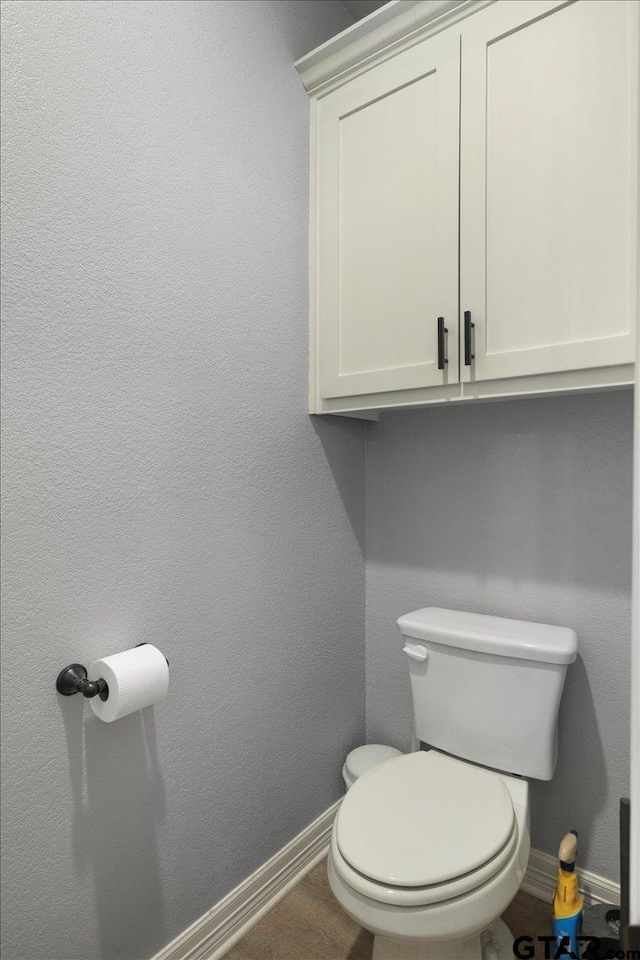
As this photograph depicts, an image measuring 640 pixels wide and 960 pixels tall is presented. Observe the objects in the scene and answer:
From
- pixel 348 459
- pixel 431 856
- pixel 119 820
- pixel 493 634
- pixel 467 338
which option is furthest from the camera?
pixel 348 459

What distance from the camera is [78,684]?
1048mm

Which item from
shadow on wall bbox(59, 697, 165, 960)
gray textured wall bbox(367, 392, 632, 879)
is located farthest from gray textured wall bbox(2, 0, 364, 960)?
gray textured wall bbox(367, 392, 632, 879)

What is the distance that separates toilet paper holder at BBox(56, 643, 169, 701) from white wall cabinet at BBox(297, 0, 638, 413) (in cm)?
94

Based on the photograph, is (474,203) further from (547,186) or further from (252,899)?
(252,899)

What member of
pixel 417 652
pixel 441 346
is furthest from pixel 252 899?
pixel 441 346

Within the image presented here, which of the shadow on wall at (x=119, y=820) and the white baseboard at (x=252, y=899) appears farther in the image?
the white baseboard at (x=252, y=899)

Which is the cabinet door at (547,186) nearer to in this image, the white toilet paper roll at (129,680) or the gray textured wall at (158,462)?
the gray textured wall at (158,462)

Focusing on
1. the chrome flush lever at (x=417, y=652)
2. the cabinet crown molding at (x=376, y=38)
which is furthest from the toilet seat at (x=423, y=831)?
the cabinet crown molding at (x=376, y=38)

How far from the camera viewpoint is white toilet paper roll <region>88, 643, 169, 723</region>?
104 cm

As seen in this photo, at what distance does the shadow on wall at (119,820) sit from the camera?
3.58 ft

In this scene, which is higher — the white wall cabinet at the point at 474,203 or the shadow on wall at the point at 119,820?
the white wall cabinet at the point at 474,203

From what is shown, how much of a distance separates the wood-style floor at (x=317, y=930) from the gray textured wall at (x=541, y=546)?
172mm

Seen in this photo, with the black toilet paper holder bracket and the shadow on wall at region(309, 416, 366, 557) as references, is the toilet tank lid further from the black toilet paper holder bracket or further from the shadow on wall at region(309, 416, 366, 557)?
the black toilet paper holder bracket

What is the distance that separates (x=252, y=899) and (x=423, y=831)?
0.64 m
